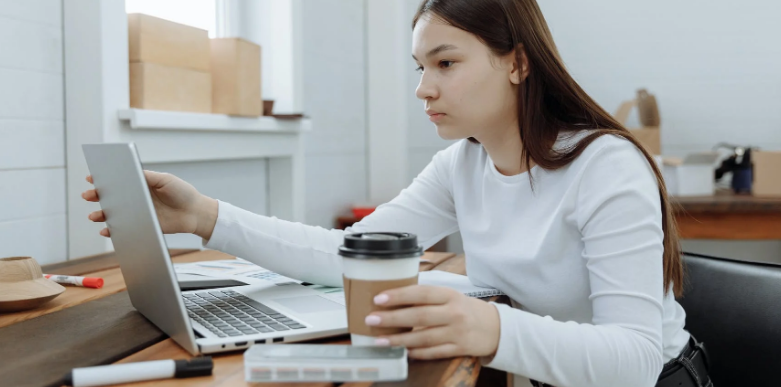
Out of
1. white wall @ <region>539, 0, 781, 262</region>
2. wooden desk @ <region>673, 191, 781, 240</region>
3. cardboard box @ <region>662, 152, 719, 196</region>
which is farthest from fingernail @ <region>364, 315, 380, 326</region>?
white wall @ <region>539, 0, 781, 262</region>

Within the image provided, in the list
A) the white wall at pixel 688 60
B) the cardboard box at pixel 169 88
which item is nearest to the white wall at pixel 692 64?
the white wall at pixel 688 60

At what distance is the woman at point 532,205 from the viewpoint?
0.88m

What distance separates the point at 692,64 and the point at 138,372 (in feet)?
9.52

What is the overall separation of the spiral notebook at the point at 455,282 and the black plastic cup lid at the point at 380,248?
38 cm

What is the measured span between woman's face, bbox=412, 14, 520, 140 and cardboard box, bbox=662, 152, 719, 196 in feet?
5.41

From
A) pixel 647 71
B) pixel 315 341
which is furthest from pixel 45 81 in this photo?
pixel 647 71

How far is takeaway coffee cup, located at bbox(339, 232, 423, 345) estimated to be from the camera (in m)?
0.66

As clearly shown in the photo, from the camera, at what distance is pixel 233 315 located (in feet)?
2.82

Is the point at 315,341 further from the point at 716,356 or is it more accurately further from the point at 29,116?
the point at 29,116

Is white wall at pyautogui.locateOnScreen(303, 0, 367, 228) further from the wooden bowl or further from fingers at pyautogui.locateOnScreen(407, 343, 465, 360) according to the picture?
fingers at pyautogui.locateOnScreen(407, 343, 465, 360)

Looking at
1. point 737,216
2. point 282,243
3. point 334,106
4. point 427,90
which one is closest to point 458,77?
point 427,90

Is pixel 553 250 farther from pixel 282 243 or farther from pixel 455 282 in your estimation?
pixel 282 243

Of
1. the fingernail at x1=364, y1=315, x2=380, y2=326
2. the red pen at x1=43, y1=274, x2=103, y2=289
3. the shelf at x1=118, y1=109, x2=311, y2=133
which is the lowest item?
the red pen at x1=43, y1=274, x2=103, y2=289

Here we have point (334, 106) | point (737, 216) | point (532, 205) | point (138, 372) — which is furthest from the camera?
point (334, 106)
